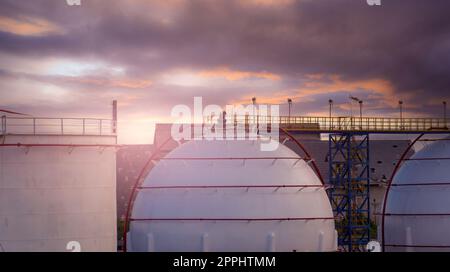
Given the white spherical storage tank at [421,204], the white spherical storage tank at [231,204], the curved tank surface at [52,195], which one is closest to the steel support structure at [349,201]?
the white spherical storage tank at [421,204]

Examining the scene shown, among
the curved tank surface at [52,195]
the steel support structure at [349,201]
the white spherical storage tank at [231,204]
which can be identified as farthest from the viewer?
the steel support structure at [349,201]

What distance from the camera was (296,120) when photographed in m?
41.8

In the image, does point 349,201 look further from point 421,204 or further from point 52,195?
point 52,195

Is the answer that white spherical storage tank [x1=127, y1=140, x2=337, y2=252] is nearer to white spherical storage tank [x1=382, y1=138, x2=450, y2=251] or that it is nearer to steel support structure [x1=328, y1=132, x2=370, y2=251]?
white spherical storage tank [x1=382, y1=138, x2=450, y2=251]

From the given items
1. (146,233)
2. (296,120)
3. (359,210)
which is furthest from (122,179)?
(146,233)

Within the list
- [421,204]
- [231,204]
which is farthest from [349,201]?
[231,204]

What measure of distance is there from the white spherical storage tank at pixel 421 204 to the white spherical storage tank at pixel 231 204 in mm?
3907

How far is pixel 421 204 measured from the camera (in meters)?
23.5

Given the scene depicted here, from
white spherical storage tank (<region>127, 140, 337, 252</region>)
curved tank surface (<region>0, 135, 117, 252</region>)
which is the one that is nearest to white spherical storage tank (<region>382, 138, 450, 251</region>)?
white spherical storage tank (<region>127, 140, 337, 252</region>)

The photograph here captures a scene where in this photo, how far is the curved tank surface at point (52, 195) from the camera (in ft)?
77.6

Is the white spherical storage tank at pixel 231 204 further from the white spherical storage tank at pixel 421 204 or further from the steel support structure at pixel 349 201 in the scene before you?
the steel support structure at pixel 349 201

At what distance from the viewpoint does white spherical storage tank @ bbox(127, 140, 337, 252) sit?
19453mm
